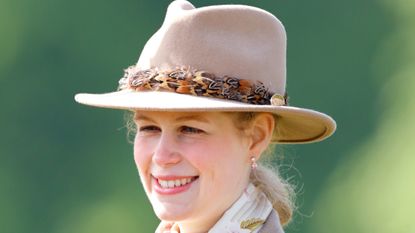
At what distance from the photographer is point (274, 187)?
13.1 feet

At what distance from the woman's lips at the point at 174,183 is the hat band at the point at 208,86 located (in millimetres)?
209

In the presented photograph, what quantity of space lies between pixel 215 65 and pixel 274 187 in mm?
411

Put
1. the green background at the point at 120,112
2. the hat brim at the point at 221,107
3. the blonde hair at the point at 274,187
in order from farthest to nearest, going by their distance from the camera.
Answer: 1. the green background at the point at 120,112
2. the blonde hair at the point at 274,187
3. the hat brim at the point at 221,107

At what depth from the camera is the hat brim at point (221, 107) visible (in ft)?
12.0

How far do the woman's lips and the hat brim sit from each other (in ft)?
0.61

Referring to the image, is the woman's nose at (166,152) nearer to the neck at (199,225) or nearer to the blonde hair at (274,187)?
the neck at (199,225)

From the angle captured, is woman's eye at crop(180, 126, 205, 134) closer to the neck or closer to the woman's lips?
the woman's lips

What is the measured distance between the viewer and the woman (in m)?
3.72

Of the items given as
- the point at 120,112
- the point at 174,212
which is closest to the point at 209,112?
the point at 174,212

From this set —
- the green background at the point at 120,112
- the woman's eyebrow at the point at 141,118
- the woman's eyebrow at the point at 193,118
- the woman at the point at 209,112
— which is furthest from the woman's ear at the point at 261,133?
the green background at the point at 120,112

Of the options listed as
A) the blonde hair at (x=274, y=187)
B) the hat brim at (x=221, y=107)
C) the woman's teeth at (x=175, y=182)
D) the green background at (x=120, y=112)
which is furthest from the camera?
the green background at (x=120, y=112)
